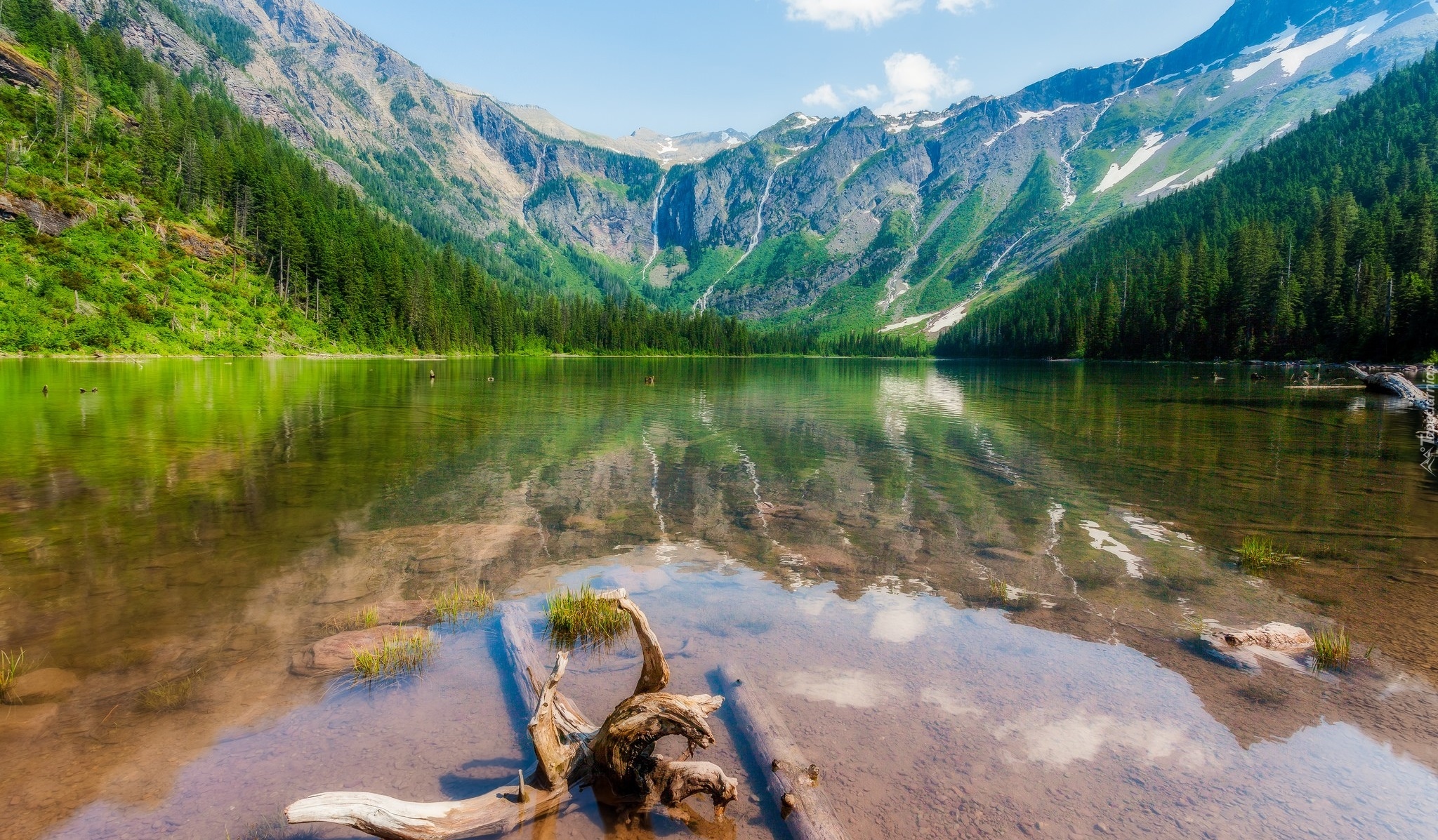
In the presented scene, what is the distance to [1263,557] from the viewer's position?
14.8 metres

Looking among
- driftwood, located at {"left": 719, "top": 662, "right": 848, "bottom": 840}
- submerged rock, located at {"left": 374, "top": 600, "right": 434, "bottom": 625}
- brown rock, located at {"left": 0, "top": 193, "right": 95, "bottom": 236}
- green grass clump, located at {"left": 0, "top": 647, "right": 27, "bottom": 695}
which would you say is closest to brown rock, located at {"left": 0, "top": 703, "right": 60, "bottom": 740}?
green grass clump, located at {"left": 0, "top": 647, "right": 27, "bottom": 695}

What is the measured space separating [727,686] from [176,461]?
25.9 meters

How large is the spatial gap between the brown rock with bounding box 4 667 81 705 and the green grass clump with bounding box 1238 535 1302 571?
21.9 meters

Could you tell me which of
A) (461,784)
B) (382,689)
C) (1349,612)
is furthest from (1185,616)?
(382,689)

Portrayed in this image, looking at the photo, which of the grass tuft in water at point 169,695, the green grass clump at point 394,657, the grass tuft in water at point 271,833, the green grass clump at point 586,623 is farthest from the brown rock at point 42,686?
the green grass clump at point 586,623

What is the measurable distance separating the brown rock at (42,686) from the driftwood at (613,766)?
670 cm

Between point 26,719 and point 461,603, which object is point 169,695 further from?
point 461,603

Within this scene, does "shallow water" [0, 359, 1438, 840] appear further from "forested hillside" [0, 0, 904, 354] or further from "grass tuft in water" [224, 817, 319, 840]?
"forested hillside" [0, 0, 904, 354]

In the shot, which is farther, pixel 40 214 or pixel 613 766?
pixel 40 214

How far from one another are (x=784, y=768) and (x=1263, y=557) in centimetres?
1445

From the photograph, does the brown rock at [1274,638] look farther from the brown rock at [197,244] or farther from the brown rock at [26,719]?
the brown rock at [197,244]

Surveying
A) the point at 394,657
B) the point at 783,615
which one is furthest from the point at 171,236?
the point at 783,615

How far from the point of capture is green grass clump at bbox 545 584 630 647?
10.8 metres

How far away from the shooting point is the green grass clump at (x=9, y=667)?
859 cm
